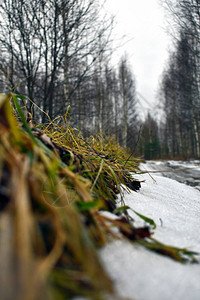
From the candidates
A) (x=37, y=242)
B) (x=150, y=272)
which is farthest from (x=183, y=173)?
(x=37, y=242)

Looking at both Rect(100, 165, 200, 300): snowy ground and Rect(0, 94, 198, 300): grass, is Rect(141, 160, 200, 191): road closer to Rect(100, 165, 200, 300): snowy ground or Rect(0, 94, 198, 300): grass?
Rect(100, 165, 200, 300): snowy ground

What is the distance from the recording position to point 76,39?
14.9ft

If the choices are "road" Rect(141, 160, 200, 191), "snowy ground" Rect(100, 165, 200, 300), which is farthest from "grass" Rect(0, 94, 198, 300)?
"road" Rect(141, 160, 200, 191)

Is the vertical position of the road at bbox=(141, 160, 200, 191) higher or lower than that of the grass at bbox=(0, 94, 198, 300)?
lower

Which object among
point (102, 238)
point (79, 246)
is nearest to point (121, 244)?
point (102, 238)

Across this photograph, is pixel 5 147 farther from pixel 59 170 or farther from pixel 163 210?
pixel 163 210

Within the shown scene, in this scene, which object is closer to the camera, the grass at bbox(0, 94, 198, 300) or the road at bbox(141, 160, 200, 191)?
the grass at bbox(0, 94, 198, 300)

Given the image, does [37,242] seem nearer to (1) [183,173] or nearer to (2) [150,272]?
(2) [150,272]

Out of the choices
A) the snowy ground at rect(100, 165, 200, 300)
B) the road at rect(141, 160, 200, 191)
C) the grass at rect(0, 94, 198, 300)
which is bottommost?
the road at rect(141, 160, 200, 191)

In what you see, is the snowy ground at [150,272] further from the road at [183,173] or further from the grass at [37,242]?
the road at [183,173]

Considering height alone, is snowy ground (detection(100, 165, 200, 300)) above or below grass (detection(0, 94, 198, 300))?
below

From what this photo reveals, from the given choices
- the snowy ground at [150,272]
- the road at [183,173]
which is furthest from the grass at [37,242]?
Result: the road at [183,173]

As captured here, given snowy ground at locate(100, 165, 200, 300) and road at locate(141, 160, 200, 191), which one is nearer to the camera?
snowy ground at locate(100, 165, 200, 300)

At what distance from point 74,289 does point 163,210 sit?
0.57m
